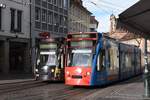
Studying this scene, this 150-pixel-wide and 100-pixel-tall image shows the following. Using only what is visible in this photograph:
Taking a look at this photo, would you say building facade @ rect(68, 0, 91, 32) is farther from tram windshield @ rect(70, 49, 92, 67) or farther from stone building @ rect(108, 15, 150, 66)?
tram windshield @ rect(70, 49, 92, 67)

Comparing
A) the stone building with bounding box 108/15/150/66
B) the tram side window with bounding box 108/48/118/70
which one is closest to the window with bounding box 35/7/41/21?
the stone building with bounding box 108/15/150/66

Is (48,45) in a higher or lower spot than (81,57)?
higher

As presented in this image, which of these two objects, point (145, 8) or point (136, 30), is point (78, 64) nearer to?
point (136, 30)

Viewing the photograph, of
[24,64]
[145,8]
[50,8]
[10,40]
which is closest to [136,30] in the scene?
[145,8]

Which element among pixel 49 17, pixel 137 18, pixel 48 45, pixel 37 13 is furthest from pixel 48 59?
pixel 49 17

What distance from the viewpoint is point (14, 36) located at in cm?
4822

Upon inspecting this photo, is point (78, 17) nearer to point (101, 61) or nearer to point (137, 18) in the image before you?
point (101, 61)

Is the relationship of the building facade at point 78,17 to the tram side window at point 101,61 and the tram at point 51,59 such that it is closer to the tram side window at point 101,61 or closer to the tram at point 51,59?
the tram at point 51,59

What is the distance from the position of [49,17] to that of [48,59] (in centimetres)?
2789

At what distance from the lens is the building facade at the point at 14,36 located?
152 ft

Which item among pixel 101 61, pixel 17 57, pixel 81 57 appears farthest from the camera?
pixel 17 57

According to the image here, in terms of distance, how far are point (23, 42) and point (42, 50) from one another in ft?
64.2

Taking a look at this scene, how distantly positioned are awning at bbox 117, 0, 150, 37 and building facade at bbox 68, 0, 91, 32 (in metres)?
53.3

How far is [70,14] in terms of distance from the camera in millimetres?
70812
